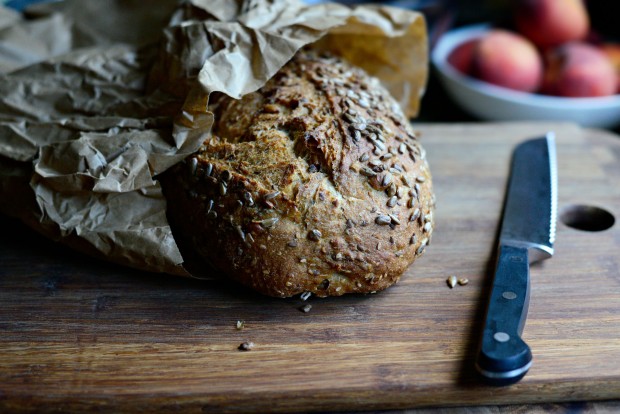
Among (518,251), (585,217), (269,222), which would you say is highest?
(269,222)

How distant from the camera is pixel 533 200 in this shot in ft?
5.82

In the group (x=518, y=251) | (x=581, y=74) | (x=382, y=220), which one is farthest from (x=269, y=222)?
(x=581, y=74)

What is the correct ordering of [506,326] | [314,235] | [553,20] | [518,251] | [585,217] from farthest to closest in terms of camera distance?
1. [553,20]
2. [585,217]
3. [518,251]
4. [314,235]
5. [506,326]

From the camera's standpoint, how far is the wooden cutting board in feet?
4.34

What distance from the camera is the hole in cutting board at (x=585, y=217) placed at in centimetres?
185

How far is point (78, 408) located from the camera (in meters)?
1.31

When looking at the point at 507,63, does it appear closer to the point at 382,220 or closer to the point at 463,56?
the point at 463,56

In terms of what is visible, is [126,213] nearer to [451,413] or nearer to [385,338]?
[385,338]

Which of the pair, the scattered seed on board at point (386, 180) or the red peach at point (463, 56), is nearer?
the scattered seed on board at point (386, 180)

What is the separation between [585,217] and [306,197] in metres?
0.88

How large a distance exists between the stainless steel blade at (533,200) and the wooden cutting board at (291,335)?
Result: 67mm

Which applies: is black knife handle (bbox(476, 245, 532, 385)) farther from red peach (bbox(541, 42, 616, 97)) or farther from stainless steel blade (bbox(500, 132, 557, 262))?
red peach (bbox(541, 42, 616, 97))

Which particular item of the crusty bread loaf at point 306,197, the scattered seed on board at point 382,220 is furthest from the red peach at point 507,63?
the scattered seed on board at point 382,220

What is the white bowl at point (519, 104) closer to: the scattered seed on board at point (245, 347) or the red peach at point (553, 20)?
the red peach at point (553, 20)
